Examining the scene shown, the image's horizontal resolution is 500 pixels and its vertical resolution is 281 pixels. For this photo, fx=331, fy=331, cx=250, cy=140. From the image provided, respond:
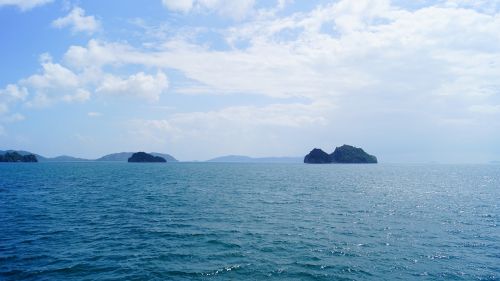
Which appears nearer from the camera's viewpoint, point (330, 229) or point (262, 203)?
point (330, 229)

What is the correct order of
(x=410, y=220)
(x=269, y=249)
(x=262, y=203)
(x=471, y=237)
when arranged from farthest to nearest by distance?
(x=262, y=203) < (x=410, y=220) < (x=471, y=237) < (x=269, y=249)

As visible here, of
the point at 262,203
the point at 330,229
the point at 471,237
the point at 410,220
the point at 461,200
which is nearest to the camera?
the point at 471,237

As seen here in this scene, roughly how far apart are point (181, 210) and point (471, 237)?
42672mm

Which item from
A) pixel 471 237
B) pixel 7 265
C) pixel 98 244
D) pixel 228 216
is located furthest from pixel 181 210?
pixel 471 237

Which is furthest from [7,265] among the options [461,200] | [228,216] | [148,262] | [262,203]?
[461,200]

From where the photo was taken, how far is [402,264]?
3112 centimetres

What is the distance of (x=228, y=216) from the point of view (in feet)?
172

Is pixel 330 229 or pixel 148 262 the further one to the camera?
pixel 330 229

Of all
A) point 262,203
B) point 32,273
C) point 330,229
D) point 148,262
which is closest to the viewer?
point 32,273

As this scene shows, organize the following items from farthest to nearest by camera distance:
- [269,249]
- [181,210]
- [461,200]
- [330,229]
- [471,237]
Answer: [461,200], [181,210], [330,229], [471,237], [269,249]

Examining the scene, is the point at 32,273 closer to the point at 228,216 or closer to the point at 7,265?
the point at 7,265

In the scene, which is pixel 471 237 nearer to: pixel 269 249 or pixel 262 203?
pixel 269 249

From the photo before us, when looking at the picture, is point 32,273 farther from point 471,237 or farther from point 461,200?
point 461,200

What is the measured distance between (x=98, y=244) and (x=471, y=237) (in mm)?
44702
